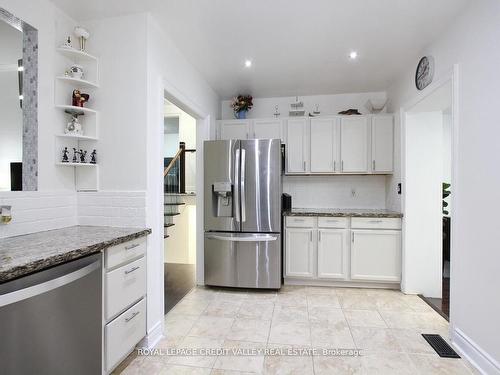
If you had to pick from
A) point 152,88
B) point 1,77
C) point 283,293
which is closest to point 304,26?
point 152,88

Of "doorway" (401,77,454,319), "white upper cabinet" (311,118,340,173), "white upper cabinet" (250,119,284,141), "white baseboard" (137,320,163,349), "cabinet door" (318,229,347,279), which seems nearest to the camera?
"white baseboard" (137,320,163,349)

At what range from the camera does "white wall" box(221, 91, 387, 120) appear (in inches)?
152

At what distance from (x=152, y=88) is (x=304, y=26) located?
1333 millimetres

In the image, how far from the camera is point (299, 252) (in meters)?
3.32

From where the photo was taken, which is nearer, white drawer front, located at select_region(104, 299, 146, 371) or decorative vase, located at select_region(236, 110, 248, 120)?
white drawer front, located at select_region(104, 299, 146, 371)

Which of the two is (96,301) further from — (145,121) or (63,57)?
(63,57)

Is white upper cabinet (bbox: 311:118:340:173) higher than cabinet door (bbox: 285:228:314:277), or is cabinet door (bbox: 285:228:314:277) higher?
white upper cabinet (bbox: 311:118:340:173)

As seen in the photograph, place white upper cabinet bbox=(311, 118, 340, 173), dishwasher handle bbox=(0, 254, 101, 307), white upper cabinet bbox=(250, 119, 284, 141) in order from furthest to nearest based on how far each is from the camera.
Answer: white upper cabinet bbox=(250, 119, 284, 141) < white upper cabinet bbox=(311, 118, 340, 173) < dishwasher handle bbox=(0, 254, 101, 307)

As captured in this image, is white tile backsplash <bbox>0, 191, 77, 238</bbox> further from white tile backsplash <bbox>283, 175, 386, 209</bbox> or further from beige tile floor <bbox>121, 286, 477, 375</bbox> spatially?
white tile backsplash <bbox>283, 175, 386, 209</bbox>

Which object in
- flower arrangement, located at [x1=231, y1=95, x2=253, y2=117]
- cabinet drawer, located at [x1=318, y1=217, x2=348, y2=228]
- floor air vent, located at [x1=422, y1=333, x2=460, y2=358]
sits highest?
flower arrangement, located at [x1=231, y1=95, x2=253, y2=117]

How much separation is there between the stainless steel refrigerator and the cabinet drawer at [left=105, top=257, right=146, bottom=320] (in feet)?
4.20

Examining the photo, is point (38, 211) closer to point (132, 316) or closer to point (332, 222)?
point (132, 316)

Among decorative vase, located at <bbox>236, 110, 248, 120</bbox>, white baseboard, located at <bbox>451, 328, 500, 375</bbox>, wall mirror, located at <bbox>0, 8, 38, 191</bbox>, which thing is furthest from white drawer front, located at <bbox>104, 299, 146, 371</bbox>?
decorative vase, located at <bbox>236, 110, 248, 120</bbox>

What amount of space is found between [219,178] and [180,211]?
1549 mm
